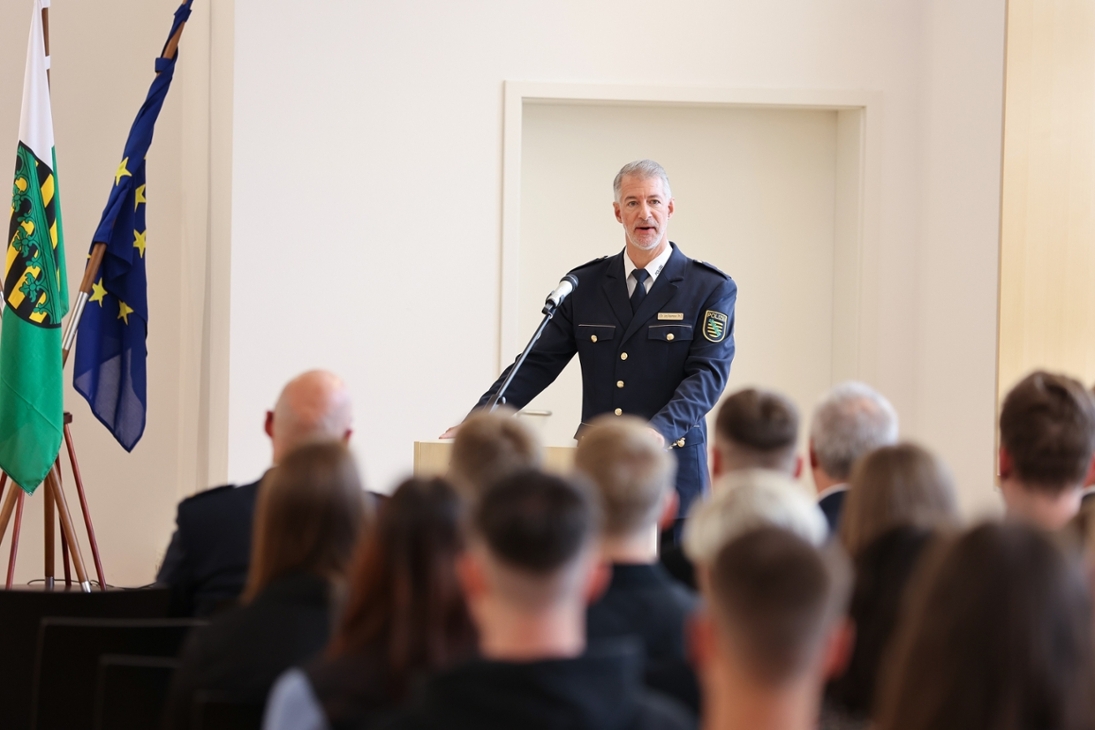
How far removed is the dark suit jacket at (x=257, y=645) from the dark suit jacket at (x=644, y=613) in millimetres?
387

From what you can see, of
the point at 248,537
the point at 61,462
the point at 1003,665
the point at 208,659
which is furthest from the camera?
the point at 61,462

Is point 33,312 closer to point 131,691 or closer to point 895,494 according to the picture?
point 131,691

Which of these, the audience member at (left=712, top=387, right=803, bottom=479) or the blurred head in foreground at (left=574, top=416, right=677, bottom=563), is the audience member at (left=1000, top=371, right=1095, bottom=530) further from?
the blurred head in foreground at (left=574, top=416, right=677, bottom=563)

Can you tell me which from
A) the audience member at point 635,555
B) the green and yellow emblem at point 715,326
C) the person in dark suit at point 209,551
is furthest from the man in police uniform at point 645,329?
the audience member at point 635,555

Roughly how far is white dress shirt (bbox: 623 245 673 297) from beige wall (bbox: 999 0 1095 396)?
147 centimetres

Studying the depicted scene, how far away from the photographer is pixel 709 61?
16.9ft

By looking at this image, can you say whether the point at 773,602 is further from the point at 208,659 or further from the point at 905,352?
the point at 905,352

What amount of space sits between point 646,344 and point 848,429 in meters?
1.44

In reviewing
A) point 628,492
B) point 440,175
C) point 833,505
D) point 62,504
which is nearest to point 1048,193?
point 440,175

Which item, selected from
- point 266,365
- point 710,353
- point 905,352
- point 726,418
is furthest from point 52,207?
point 905,352

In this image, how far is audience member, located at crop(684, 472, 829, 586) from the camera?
1.56 m

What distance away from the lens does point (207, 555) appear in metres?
2.43

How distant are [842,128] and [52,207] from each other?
3.15 meters

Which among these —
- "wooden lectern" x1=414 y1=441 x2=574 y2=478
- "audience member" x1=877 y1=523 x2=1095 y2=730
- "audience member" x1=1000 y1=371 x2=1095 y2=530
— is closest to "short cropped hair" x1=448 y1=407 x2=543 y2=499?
"audience member" x1=1000 y1=371 x2=1095 y2=530
